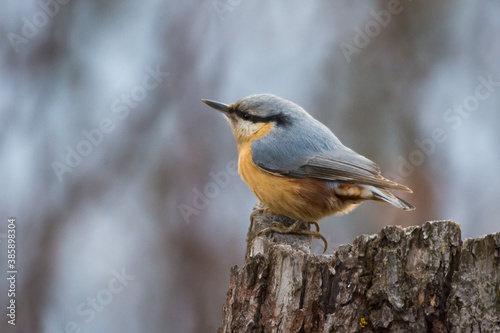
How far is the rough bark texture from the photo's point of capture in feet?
5.68

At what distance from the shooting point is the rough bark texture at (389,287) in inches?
68.1

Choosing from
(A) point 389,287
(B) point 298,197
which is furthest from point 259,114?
(A) point 389,287

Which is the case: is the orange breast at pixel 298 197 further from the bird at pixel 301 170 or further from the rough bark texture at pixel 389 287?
the rough bark texture at pixel 389 287

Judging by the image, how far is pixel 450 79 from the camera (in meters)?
5.01

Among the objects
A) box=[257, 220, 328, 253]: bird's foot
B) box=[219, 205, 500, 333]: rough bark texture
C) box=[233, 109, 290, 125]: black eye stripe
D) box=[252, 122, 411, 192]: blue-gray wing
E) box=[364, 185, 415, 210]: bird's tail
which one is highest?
box=[233, 109, 290, 125]: black eye stripe

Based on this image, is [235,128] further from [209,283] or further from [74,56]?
[74,56]

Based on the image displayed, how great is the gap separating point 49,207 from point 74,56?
146cm

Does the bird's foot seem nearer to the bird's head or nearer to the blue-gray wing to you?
the blue-gray wing

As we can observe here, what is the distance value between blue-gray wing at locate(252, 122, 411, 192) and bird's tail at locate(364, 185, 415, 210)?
75mm

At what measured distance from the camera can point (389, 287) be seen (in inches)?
71.4

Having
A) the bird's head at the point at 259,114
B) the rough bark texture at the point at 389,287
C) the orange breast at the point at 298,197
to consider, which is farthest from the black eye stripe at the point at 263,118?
the rough bark texture at the point at 389,287

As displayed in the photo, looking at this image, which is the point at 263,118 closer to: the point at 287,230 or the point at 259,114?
the point at 259,114

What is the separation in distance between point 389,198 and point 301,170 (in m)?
0.60

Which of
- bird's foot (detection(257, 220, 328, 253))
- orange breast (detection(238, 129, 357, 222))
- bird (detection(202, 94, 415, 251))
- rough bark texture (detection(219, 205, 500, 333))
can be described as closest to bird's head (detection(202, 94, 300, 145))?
bird (detection(202, 94, 415, 251))
